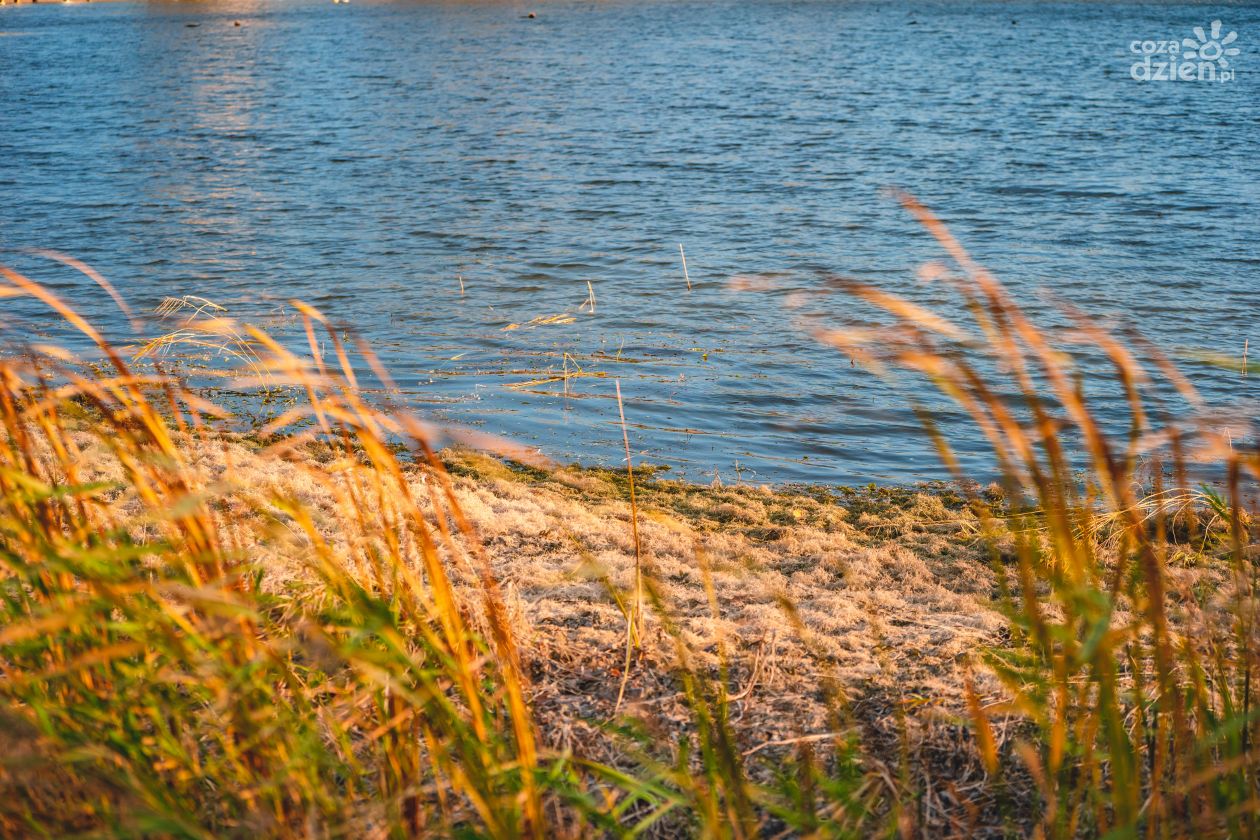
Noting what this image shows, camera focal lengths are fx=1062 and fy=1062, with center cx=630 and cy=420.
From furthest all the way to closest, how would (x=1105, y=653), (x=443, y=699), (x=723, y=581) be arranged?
(x=723, y=581) < (x=443, y=699) < (x=1105, y=653)

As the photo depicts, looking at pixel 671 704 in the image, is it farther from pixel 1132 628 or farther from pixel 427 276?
pixel 427 276

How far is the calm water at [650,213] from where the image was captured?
7.82 m

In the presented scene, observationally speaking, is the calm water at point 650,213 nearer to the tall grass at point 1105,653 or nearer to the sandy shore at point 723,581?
the sandy shore at point 723,581

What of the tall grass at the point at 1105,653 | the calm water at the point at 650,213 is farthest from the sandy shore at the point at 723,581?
the calm water at the point at 650,213

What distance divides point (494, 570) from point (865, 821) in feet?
6.31

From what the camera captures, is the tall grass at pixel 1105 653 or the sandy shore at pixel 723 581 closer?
the tall grass at pixel 1105 653

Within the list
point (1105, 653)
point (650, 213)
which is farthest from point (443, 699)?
point (650, 213)

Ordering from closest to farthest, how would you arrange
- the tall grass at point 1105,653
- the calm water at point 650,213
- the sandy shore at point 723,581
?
the tall grass at point 1105,653, the sandy shore at point 723,581, the calm water at point 650,213

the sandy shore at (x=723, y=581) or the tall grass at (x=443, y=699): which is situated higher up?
the tall grass at (x=443, y=699)

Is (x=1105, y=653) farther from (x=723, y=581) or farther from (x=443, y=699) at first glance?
(x=723, y=581)

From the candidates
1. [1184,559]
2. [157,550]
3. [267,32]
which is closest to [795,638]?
[157,550]

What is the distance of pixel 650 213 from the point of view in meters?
14.0

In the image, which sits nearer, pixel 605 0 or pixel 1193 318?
pixel 1193 318

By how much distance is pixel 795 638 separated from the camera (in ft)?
10.5
